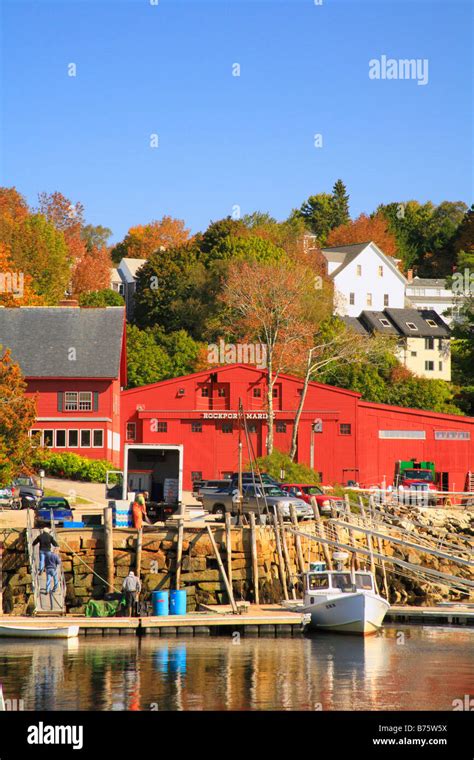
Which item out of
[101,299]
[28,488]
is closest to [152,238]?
[101,299]

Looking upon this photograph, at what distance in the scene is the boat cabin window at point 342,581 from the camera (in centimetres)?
3997

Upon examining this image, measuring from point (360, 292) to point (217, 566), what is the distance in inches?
3608

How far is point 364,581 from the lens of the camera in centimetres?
4031

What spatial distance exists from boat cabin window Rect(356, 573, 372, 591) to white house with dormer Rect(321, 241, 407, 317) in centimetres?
9059

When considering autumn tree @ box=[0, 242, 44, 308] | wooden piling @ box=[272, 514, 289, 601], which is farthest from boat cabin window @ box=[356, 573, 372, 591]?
autumn tree @ box=[0, 242, 44, 308]

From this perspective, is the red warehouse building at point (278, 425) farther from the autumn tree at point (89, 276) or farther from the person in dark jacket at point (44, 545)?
the autumn tree at point (89, 276)

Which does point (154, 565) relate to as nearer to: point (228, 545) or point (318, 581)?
point (228, 545)

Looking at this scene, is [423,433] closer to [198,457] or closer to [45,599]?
[198,457]

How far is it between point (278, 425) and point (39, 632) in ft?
143

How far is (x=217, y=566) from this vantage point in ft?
142

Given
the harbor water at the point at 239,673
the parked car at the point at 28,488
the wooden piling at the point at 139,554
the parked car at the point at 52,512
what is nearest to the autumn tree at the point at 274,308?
the parked car at the point at 28,488

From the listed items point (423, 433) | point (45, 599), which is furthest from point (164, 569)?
point (423, 433)

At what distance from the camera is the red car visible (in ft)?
176

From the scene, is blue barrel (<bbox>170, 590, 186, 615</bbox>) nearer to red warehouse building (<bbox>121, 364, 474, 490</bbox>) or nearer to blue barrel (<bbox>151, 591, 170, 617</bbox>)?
blue barrel (<bbox>151, 591, 170, 617</bbox>)
